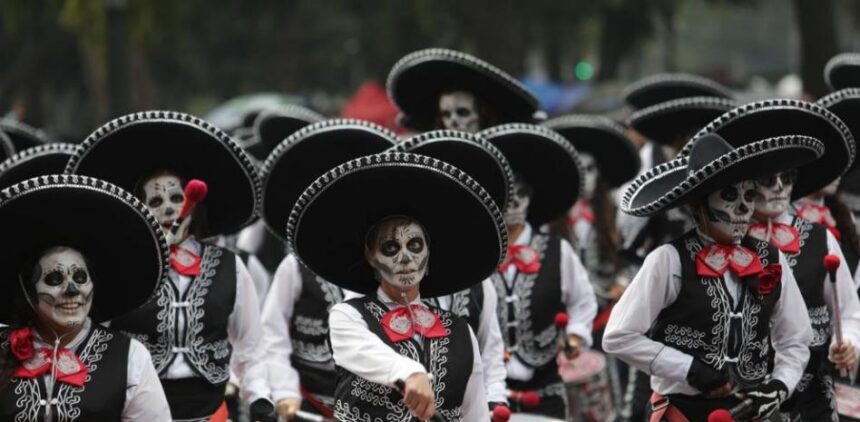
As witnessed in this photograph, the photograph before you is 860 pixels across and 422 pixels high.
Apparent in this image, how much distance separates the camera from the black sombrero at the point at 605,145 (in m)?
13.5

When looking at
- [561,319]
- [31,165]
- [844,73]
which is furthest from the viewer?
[844,73]

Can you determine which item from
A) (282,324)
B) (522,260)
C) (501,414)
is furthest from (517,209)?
(501,414)

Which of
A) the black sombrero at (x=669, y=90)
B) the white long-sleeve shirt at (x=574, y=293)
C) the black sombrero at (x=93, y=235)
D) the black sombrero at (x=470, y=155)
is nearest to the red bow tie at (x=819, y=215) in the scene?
the white long-sleeve shirt at (x=574, y=293)

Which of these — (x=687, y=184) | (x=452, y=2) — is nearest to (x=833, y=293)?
(x=687, y=184)

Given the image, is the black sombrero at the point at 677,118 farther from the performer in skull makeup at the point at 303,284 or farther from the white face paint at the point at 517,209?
the performer in skull makeup at the point at 303,284

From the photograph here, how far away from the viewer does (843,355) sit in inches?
326

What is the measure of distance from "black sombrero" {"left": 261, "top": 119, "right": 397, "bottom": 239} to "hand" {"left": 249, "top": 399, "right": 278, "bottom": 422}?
1.38m

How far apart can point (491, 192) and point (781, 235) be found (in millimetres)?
1493

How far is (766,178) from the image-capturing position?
8320mm

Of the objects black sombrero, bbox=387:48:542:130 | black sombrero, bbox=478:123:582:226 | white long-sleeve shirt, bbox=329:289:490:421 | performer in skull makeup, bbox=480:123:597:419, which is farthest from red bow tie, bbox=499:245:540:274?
white long-sleeve shirt, bbox=329:289:490:421

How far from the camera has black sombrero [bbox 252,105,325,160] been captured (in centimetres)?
1290

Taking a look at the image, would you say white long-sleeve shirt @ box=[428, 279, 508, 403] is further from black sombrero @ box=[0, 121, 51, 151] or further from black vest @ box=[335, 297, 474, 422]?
black sombrero @ box=[0, 121, 51, 151]

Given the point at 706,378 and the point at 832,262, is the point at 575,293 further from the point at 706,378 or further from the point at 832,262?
the point at 706,378

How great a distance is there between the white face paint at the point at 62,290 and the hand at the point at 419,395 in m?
1.29
